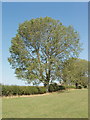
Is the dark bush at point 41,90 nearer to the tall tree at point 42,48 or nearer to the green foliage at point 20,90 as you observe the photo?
the green foliage at point 20,90

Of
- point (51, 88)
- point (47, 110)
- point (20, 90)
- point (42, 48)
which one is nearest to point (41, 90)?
point (51, 88)

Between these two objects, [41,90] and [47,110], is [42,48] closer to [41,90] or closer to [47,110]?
[41,90]

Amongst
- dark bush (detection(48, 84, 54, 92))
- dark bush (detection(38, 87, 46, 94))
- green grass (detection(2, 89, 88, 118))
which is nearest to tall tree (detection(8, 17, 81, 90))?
dark bush (detection(38, 87, 46, 94))

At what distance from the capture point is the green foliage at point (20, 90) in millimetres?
16284

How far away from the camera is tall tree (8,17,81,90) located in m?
22.0

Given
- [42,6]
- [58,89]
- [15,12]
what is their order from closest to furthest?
[42,6] < [15,12] < [58,89]

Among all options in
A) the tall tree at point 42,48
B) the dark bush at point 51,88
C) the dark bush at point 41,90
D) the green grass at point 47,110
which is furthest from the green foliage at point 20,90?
the green grass at point 47,110

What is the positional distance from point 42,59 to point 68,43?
5.23 meters

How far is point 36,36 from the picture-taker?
73.6 ft

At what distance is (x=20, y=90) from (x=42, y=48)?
324 inches

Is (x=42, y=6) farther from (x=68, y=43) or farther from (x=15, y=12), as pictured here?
(x=68, y=43)

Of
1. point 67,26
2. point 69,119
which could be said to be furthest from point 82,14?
point 67,26

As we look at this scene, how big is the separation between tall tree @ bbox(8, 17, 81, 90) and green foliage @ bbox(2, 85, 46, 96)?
175 cm

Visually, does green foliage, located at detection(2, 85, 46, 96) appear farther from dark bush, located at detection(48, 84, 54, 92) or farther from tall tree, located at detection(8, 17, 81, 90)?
dark bush, located at detection(48, 84, 54, 92)
